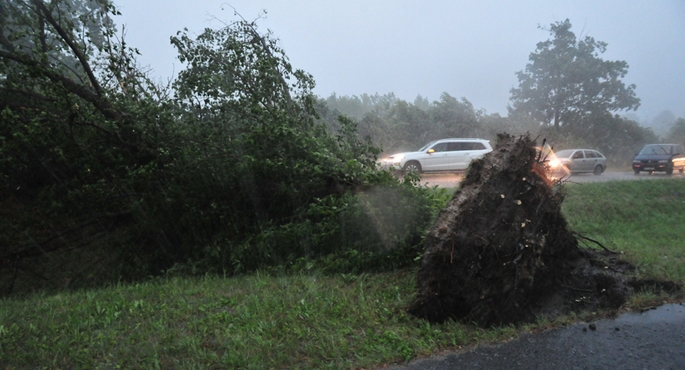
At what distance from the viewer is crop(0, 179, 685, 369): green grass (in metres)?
4.11

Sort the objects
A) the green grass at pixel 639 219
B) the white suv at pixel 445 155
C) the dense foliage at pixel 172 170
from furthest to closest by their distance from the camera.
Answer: the white suv at pixel 445 155, the dense foliage at pixel 172 170, the green grass at pixel 639 219

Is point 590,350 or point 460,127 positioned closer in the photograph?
point 590,350

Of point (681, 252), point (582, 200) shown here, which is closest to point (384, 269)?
point (681, 252)

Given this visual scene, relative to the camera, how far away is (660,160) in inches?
797

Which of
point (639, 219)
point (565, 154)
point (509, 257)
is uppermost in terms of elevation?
point (565, 154)

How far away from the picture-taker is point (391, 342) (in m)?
4.35

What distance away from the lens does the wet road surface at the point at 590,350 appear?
3922 millimetres

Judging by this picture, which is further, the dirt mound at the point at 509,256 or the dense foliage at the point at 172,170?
the dense foliage at the point at 172,170

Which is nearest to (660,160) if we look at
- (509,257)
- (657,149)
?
(657,149)

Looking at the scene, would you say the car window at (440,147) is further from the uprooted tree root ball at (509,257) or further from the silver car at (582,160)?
the uprooted tree root ball at (509,257)

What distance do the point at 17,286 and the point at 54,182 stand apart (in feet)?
6.95

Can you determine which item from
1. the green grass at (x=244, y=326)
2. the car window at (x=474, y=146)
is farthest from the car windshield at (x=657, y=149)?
the green grass at (x=244, y=326)

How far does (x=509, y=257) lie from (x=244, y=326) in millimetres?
2722

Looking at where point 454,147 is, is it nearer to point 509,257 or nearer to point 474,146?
point 474,146
